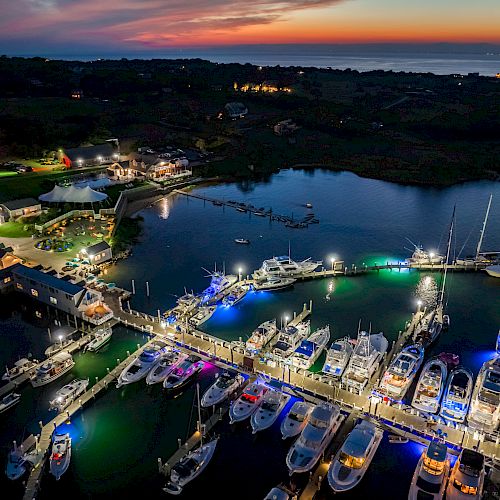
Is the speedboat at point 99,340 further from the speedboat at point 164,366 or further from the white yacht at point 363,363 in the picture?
the white yacht at point 363,363

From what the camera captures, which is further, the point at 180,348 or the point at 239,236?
the point at 239,236

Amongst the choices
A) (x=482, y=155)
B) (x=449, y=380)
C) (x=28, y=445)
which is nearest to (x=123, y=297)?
(x=28, y=445)

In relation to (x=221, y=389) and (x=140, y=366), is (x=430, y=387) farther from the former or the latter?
(x=140, y=366)

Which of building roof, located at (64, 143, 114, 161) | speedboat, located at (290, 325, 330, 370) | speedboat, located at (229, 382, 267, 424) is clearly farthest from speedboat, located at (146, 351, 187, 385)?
building roof, located at (64, 143, 114, 161)

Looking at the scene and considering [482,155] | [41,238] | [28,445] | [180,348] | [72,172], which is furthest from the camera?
[482,155]

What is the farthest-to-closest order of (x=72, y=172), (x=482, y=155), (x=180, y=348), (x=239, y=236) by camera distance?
(x=482, y=155) < (x=72, y=172) < (x=239, y=236) < (x=180, y=348)

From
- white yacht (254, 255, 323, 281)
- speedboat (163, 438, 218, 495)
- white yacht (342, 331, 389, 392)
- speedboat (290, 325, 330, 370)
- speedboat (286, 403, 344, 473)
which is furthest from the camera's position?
white yacht (254, 255, 323, 281)

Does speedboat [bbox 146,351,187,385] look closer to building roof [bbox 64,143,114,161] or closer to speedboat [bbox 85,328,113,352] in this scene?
speedboat [bbox 85,328,113,352]

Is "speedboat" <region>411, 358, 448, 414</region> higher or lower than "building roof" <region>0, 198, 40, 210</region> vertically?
lower

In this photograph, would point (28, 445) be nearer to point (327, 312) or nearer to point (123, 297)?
point (123, 297)
